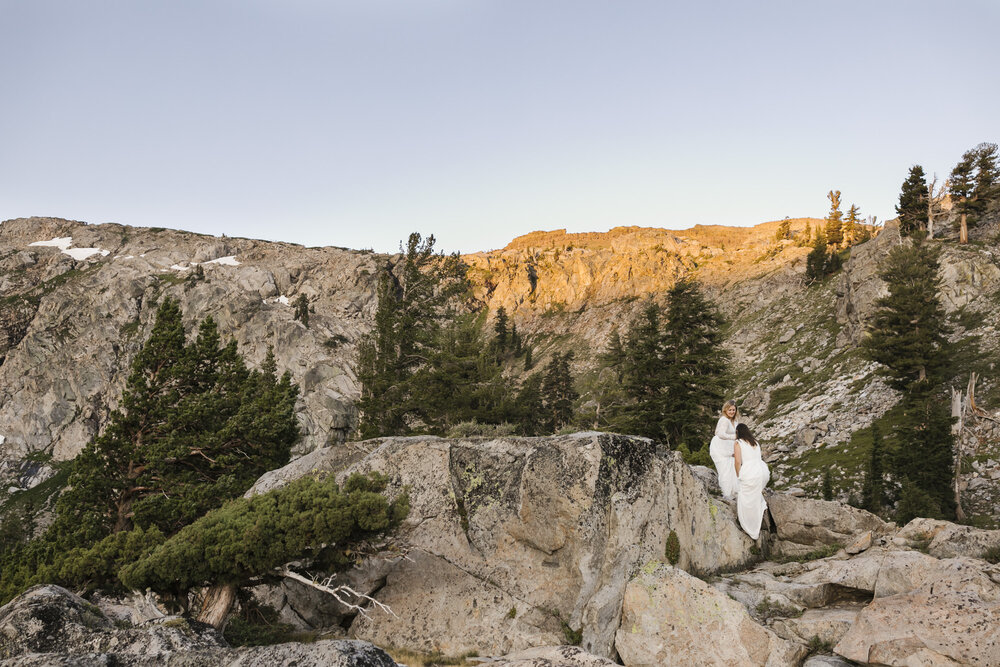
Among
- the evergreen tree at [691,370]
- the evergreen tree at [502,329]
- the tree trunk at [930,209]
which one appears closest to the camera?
the evergreen tree at [691,370]

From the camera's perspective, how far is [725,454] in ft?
52.1

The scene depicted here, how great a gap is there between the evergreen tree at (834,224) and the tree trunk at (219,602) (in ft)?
368

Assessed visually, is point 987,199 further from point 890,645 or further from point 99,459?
point 99,459

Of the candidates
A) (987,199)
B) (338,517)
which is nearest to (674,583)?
(338,517)

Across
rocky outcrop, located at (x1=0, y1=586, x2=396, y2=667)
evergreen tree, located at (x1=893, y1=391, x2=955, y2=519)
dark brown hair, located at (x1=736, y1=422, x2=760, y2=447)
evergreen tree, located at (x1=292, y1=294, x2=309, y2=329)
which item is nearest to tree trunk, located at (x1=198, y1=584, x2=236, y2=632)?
rocky outcrop, located at (x1=0, y1=586, x2=396, y2=667)

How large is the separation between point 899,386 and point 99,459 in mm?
50759

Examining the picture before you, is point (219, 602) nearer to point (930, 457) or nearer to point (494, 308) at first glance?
point (930, 457)

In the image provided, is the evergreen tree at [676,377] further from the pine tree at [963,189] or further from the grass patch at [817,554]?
the pine tree at [963,189]

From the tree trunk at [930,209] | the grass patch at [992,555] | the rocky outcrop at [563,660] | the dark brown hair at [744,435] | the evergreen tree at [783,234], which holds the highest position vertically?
the evergreen tree at [783,234]

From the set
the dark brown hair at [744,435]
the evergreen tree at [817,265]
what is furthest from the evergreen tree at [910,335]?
the evergreen tree at [817,265]

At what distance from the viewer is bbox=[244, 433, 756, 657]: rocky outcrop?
1384 centimetres

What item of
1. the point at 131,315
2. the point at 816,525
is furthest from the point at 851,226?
the point at 131,315

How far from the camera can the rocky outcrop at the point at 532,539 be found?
13.8 m

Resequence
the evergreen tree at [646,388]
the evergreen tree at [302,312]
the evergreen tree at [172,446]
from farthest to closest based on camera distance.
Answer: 1. the evergreen tree at [302,312]
2. the evergreen tree at [646,388]
3. the evergreen tree at [172,446]
